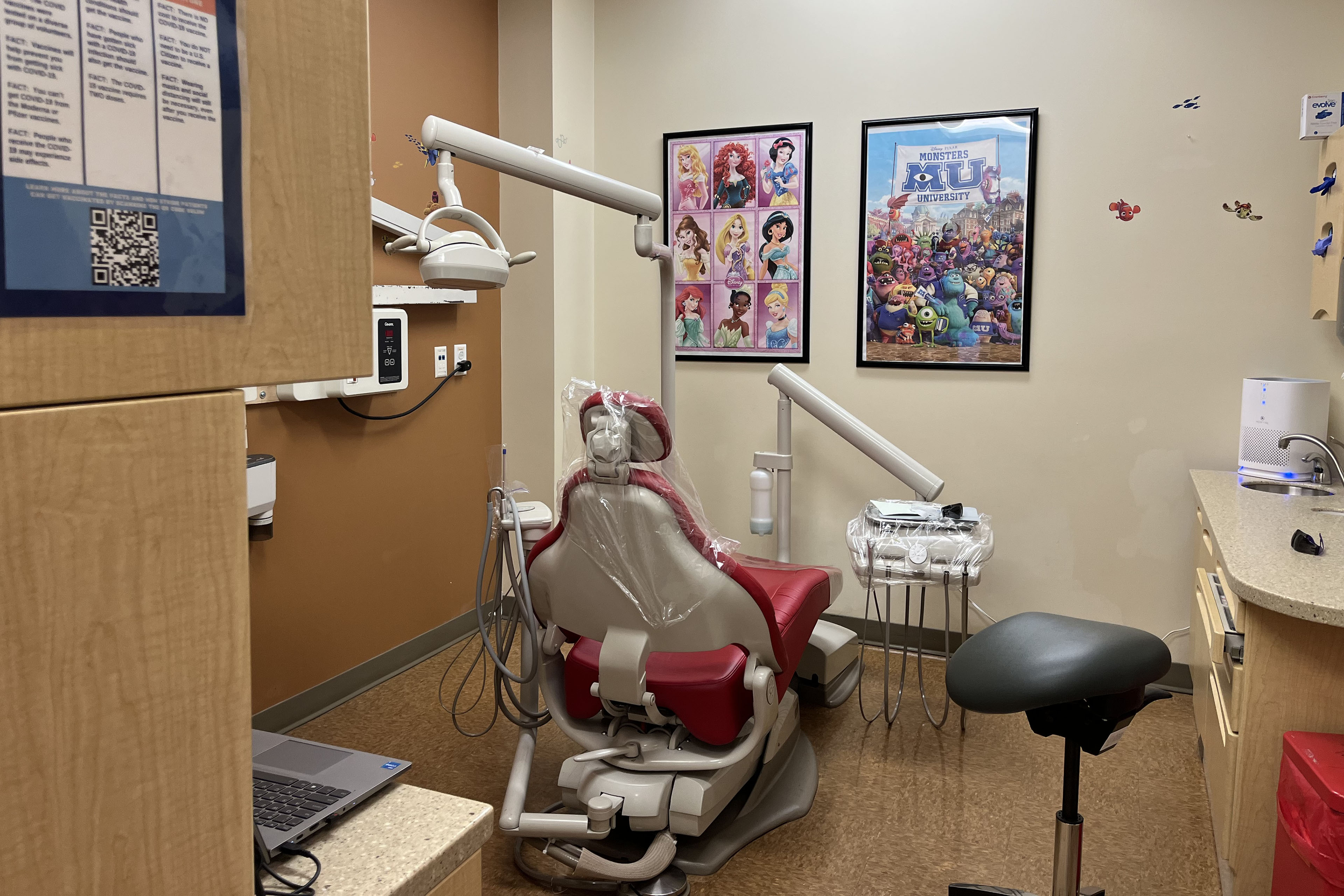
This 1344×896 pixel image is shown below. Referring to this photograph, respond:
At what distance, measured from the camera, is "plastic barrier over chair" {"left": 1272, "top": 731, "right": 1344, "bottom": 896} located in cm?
148

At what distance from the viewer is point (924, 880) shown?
2.18 metres

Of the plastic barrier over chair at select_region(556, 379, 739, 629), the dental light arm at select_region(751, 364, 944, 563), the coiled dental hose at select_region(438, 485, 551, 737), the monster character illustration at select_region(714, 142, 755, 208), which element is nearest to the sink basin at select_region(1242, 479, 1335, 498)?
the dental light arm at select_region(751, 364, 944, 563)

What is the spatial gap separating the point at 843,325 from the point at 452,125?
1.99 metres

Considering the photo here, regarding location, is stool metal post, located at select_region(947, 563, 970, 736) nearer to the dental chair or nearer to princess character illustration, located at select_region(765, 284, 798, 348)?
the dental chair

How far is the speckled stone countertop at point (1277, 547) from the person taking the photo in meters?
1.69

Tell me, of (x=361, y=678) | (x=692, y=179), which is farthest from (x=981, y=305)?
(x=361, y=678)

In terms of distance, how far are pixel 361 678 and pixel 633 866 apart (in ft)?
5.09

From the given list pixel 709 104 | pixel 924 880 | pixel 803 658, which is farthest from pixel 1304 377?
pixel 709 104

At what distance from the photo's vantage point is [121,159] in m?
0.47

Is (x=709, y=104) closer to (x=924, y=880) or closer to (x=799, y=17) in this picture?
(x=799, y=17)

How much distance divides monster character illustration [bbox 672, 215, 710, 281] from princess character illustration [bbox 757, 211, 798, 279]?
0.77 ft

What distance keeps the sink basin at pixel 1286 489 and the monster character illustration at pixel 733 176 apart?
202 centimetres

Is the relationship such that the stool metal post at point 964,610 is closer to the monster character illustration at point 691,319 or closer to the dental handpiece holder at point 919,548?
the dental handpiece holder at point 919,548

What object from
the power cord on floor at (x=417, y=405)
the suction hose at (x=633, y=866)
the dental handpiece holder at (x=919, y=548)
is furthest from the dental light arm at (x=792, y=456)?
the suction hose at (x=633, y=866)
